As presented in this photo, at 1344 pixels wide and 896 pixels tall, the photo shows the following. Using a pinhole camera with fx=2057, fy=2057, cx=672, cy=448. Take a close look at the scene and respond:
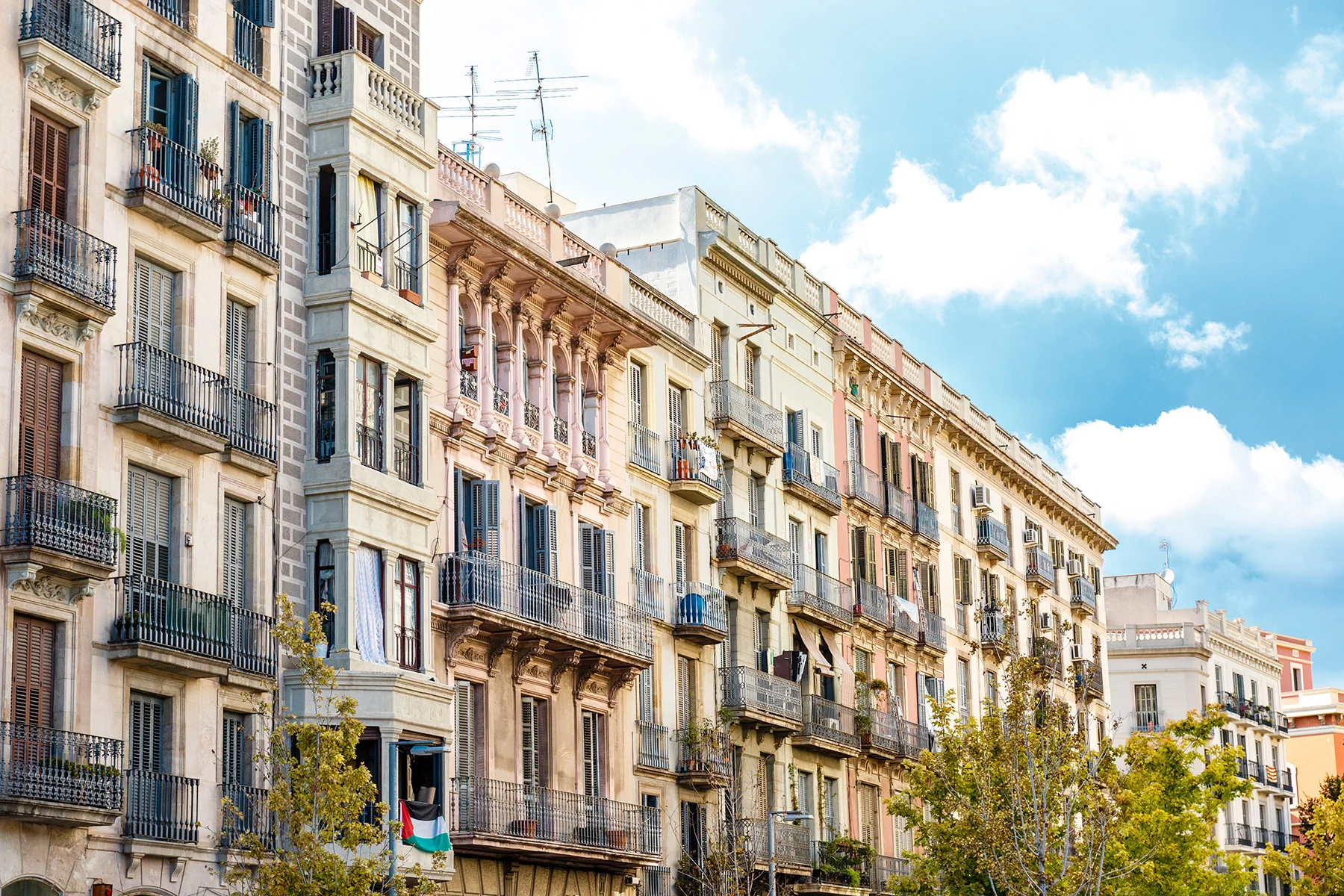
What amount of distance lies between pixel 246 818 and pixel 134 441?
588cm

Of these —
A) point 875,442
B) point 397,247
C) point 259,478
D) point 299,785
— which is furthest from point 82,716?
point 875,442

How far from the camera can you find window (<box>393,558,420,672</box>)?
114ft

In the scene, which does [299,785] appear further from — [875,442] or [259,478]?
[875,442]

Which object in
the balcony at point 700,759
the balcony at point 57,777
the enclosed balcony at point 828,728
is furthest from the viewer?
the enclosed balcony at point 828,728

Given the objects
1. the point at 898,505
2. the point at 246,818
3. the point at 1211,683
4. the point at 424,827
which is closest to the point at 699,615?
the point at 424,827

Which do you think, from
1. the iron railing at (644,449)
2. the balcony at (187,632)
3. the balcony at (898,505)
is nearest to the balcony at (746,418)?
the iron railing at (644,449)

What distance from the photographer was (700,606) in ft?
152

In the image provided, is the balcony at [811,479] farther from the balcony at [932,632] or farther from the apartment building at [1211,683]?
the apartment building at [1211,683]

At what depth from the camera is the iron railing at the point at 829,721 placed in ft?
169

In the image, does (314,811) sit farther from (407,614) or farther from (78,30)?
(78,30)

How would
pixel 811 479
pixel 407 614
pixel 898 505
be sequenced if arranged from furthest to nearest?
1. pixel 898 505
2. pixel 811 479
3. pixel 407 614

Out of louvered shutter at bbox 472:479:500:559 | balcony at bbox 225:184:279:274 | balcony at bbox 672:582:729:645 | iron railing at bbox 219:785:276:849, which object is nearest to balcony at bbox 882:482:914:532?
balcony at bbox 672:582:729:645

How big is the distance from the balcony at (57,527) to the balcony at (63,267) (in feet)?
8.09

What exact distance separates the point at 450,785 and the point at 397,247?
31.0 ft
